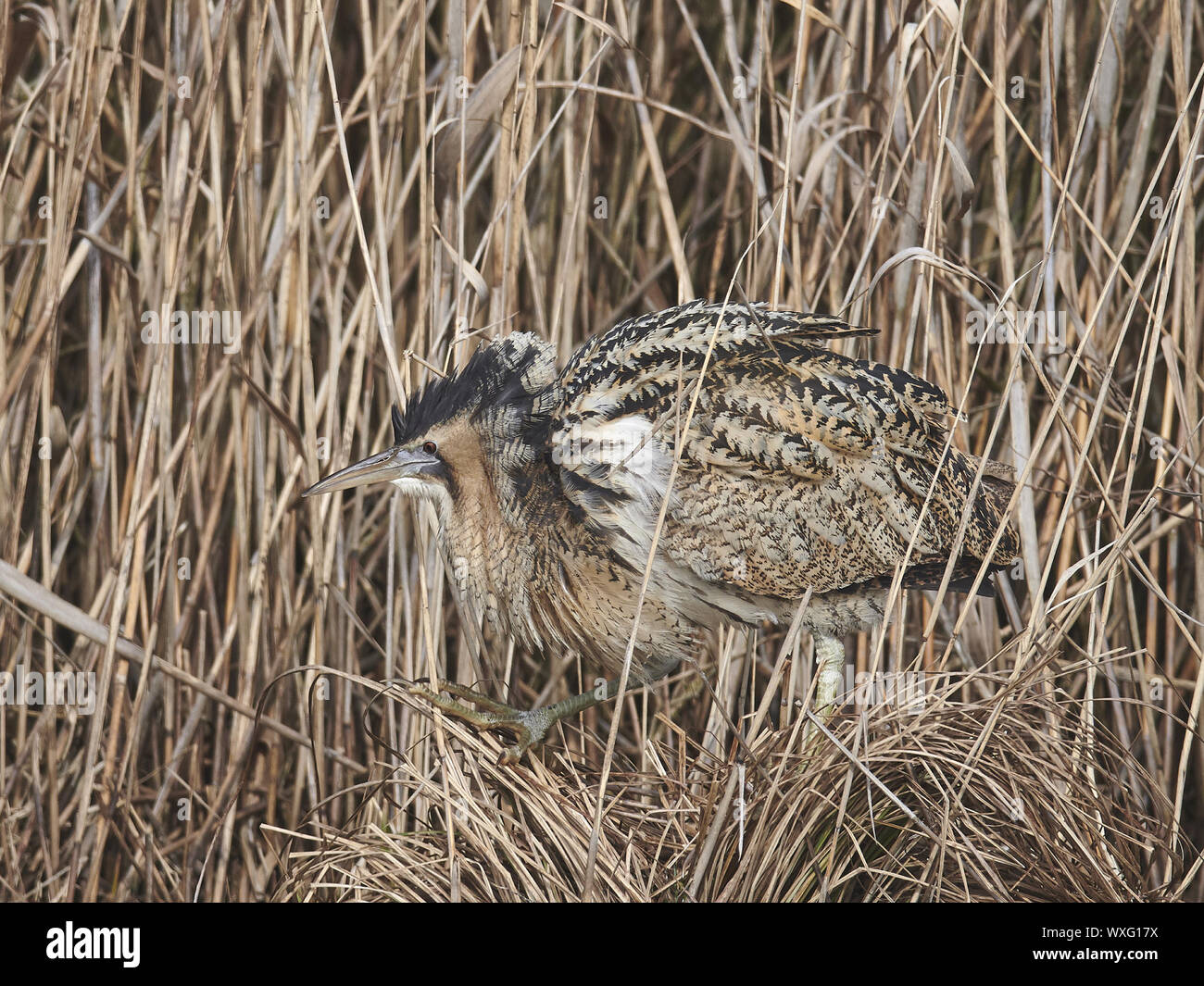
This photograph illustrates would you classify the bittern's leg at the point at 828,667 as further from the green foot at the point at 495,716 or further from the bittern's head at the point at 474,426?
the bittern's head at the point at 474,426

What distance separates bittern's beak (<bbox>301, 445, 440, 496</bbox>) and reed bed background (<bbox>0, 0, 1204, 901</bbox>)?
150mm

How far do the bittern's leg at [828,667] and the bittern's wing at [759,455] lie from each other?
0.10m

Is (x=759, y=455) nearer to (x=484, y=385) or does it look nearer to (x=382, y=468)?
(x=484, y=385)

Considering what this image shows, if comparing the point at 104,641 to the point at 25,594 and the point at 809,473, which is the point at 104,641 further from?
the point at 809,473

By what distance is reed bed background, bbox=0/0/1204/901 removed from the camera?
1.45 meters

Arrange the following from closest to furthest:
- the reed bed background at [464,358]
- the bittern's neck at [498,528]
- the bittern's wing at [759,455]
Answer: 1. the reed bed background at [464,358]
2. the bittern's wing at [759,455]
3. the bittern's neck at [498,528]

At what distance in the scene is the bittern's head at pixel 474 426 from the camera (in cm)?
162

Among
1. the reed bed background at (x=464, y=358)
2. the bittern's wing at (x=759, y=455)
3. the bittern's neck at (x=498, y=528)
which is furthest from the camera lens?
the bittern's neck at (x=498, y=528)

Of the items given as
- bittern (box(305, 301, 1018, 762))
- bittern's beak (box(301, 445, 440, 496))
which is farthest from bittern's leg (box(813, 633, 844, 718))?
bittern's beak (box(301, 445, 440, 496))

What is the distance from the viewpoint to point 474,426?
167cm

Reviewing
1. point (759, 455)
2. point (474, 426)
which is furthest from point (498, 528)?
point (759, 455)

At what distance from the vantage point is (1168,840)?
1467mm

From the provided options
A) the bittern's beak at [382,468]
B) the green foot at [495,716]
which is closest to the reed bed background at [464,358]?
the green foot at [495,716]
